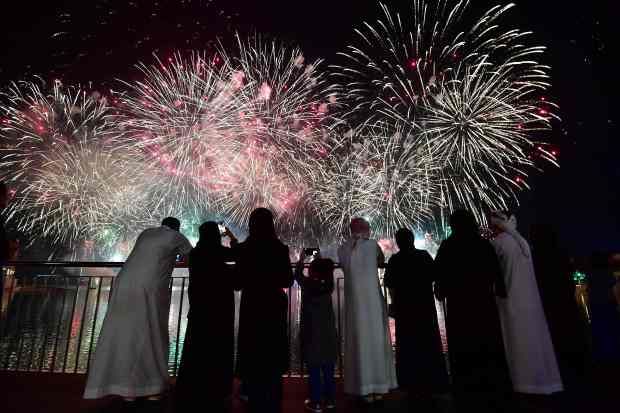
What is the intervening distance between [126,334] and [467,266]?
11.5 feet

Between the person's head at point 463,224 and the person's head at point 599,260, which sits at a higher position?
the person's head at point 463,224

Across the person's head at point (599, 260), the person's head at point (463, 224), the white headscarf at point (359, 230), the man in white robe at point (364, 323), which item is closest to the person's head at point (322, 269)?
the man in white robe at point (364, 323)

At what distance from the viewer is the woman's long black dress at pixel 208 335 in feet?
11.5

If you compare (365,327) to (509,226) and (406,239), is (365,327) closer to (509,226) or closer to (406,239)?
(406,239)

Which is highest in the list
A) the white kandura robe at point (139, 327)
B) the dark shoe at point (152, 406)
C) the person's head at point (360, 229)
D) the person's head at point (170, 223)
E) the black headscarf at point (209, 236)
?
the person's head at point (170, 223)

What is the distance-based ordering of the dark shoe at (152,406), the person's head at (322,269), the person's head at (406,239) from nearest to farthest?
the dark shoe at (152,406) < the person's head at (322,269) < the person's head at (406,239)

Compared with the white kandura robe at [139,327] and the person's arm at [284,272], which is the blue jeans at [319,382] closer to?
the person's arm at [284,272]

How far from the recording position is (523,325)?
3.96 meters

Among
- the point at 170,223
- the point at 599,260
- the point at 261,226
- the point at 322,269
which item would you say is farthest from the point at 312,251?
the point at 599,260

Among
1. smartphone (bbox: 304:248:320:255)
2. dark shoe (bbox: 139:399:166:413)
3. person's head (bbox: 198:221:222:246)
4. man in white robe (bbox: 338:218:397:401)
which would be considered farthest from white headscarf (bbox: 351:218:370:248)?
dark shoe (bbox: 139:399:166:413)

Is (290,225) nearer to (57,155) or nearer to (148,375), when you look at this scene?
(57,155)

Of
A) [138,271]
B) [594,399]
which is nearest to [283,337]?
[138,271]

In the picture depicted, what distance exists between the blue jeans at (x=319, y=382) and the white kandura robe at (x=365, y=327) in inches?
8.6

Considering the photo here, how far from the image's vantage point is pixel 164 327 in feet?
13.2
